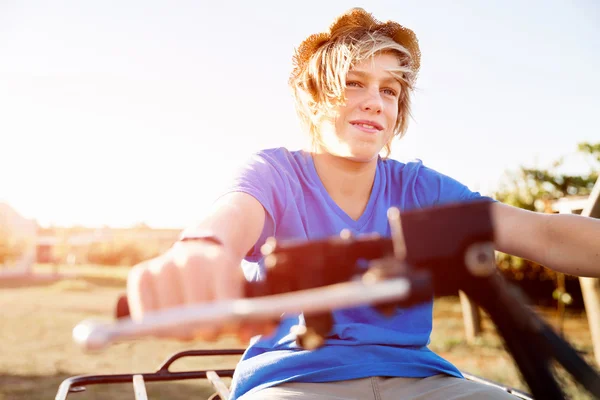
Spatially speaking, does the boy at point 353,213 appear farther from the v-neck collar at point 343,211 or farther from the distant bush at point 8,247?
the distant bush at point 8,247

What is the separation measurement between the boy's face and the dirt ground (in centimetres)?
192

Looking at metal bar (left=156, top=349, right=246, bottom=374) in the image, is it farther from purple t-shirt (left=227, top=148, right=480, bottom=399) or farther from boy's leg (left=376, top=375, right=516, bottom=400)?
boy's leg (left=376, top=375, right=516, bottom=400)

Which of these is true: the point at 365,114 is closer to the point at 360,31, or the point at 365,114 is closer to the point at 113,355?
the point at 360,31

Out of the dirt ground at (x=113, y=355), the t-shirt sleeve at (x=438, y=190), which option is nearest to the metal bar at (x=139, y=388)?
the t-shirt sleeve at (x=438, y=190)

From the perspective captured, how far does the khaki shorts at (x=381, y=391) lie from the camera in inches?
60.2

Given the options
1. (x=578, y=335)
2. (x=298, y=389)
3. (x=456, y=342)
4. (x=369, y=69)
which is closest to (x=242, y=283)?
(x=298, y=389)

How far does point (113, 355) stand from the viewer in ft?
26.8

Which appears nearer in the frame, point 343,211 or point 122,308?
point 122,308

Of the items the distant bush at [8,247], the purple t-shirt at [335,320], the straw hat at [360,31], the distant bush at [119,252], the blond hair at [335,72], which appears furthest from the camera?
the distant bush at [8,247]

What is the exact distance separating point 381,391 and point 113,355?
743 cm

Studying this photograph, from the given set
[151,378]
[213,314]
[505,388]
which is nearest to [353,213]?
[505,388]

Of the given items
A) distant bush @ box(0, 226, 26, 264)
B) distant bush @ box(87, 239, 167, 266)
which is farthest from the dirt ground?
distant bush @ box(0, 226, 26, 264)

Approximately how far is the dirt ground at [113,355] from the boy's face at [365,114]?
6.32ft

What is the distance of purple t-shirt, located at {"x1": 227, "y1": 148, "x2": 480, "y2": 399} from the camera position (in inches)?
63.9
